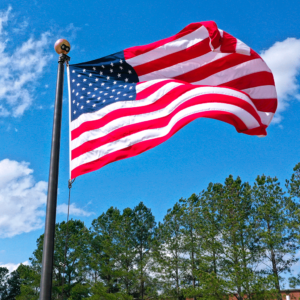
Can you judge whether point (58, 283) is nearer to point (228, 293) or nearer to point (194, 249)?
point (194, 249)

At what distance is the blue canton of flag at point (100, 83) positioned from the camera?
6.81 meters

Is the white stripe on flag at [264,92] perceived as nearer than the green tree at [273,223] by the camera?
Yes

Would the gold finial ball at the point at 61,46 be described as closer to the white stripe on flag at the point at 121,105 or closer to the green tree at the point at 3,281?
the white stripe on flag at the point at 121,105

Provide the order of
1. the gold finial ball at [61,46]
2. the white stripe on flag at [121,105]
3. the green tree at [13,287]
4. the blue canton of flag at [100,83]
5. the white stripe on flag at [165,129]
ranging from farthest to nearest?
1. the green tree at [13,287]
2. the blue canton of flag at [100,83]
3. the white stripe on flag at [121,105]
4. the white stripe on flag at [165,129]
5. the gold finial ball at [61,46]

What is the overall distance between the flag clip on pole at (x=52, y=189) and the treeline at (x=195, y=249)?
2686cm

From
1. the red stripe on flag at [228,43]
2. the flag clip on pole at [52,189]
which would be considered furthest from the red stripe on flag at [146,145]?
the red stripe on flag at [228,43]

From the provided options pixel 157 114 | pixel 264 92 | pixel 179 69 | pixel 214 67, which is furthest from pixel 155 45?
pixel 264 92

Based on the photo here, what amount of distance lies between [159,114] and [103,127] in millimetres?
1089

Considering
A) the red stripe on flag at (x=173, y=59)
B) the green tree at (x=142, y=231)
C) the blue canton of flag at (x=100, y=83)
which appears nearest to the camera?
the blue canton of flag at (x=100, y=83)

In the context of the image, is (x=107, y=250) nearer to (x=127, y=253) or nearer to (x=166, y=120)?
(x=127, y=253)

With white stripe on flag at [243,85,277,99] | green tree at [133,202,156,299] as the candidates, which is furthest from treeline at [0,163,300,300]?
white stripe on flag at [243,85,277,99]

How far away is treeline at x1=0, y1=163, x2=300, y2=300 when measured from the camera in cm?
3061

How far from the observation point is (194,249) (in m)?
36.9

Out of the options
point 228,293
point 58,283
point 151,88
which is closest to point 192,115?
point 151,88
